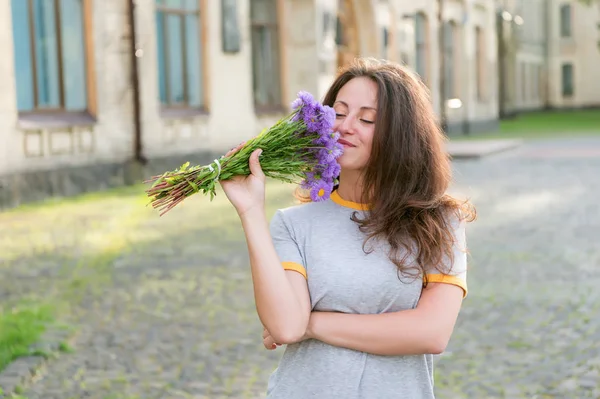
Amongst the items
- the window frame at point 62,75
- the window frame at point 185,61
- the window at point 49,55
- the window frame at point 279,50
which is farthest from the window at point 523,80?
the window at point 49,55

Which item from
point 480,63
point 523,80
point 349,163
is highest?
point 349,163

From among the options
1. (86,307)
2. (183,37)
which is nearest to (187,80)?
(183,37)

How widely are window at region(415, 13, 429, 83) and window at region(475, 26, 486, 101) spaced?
590 centimetres

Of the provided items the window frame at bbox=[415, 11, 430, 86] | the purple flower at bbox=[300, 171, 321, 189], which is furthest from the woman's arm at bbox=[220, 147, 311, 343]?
the window frame at bbox=[415, 11, 430, 86]

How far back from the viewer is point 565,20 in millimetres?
62844

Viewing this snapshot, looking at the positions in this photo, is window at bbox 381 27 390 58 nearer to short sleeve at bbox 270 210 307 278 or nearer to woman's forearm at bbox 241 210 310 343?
short sleeve at bbox 270 210 307 278

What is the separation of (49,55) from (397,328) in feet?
46.4

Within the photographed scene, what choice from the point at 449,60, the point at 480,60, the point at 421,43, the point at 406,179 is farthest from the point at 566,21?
the point at 406,179

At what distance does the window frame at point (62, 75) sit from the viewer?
15.5 m

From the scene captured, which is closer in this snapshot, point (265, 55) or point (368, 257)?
point (368, 257)

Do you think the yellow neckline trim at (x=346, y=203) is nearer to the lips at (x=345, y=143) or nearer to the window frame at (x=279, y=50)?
the lips at (x=345, y=143)

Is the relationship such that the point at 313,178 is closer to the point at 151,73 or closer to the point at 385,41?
the point at 151,73

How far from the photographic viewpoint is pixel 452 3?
3453 centimetres

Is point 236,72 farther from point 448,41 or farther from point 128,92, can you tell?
point 448,41
